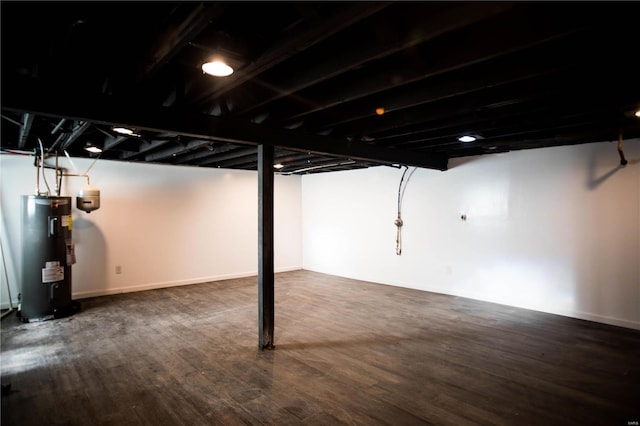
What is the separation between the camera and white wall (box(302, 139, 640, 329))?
420 centimetres

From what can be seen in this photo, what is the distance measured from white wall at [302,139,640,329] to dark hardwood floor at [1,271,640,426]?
490 mm

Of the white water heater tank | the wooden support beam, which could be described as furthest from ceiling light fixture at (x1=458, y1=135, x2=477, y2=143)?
the white water heater tank

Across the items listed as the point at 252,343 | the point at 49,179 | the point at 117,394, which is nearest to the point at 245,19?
the point at 117,394

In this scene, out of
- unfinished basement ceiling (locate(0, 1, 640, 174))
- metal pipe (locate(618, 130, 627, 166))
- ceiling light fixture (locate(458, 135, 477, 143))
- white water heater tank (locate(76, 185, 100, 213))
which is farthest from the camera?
white water heater tank (locate(76, 185, 100, 213))

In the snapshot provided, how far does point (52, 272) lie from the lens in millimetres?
4465

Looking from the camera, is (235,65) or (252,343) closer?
(235,65)

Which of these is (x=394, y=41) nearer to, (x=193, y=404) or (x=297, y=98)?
(x=297, y=98)

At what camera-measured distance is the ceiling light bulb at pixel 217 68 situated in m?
2.03

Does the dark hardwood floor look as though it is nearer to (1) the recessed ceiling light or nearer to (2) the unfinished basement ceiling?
(2) the unfinished basement ceiling

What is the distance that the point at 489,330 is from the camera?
398cm

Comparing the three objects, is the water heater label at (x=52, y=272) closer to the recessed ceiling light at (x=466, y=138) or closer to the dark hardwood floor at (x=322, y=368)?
the dark hardwood floor at (x=322, y=368)

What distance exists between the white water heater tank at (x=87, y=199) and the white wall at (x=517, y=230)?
4528 mm

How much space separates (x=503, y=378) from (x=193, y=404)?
8.15 ft

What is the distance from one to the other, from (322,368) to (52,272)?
3893mm
